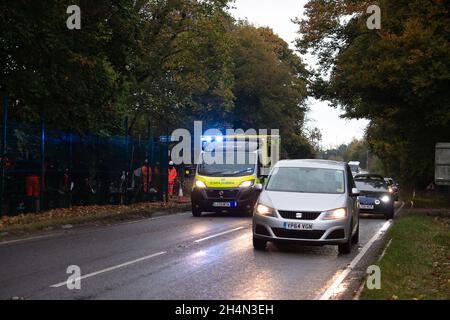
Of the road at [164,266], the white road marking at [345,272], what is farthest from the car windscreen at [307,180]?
the white road marking at [345,272]

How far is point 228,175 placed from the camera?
21.5 meters

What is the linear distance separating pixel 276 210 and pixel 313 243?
37.4 inches

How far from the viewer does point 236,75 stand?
57344 millimetres

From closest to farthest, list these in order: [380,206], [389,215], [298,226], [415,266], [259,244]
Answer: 1. [415,266]
2. [298,226]
3. [259,244]
4. [380,206]
5. [389,215]

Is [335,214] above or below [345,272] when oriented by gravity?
above

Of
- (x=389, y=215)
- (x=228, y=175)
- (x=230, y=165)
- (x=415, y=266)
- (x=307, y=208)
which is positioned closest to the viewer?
(x=415, y=266)

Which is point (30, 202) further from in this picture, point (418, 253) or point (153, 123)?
point (153, 123)

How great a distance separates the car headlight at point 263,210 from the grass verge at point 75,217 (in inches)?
230

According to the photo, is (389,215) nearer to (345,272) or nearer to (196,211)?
(196,211)

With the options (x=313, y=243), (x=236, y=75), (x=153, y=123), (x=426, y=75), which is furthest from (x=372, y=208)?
(x=236, y=75)

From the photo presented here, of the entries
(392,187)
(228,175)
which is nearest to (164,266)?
(228,175)

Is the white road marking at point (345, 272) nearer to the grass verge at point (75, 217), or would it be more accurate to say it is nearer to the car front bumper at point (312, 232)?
the car front bumper at point (312, 232)

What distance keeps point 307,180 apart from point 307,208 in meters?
1.51
